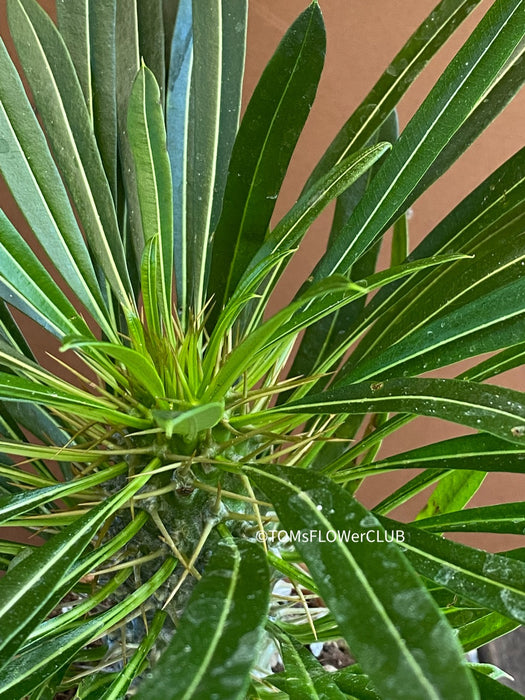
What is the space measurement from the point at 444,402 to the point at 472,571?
91 millimetres

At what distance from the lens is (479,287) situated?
1.69ft

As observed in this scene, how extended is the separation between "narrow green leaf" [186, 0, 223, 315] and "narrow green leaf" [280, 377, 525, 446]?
0.21 meters

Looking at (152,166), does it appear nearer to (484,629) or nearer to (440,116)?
(440,116)

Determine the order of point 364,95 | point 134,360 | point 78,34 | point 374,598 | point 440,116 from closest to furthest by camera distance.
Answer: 1. point 374,598
2. point 134,360
3. point 440,116
4. point 78,34
5. point 364,95

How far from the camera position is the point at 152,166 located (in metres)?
0.49

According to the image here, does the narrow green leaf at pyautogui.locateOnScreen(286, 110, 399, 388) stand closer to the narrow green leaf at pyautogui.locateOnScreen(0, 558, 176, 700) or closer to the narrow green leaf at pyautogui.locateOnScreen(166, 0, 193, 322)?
the narrow green leaf at pyautogui.locateOnScreen(166, 0, 193, 322)

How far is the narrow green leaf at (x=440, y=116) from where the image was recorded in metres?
0.46

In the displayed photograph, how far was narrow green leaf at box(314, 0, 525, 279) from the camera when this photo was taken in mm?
458

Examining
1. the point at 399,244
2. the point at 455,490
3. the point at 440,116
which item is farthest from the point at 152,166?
the point at 455,490

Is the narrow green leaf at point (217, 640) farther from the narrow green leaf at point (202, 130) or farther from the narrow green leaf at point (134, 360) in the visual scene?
the narrow green leaf at point (202, 130)

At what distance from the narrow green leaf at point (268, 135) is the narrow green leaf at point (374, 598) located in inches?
11.8

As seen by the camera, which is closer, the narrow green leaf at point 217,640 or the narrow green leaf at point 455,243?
the narrow green leaf at point 217,640

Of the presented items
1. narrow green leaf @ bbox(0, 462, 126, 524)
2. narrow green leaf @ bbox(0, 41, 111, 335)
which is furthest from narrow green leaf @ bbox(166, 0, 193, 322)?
narrow green leaf @ bbox(0, 462, 126, 524)

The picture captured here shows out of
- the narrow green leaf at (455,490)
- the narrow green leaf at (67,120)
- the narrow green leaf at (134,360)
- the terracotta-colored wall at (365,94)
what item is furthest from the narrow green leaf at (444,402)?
the terracotta-colored wall at (365,94)
